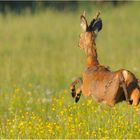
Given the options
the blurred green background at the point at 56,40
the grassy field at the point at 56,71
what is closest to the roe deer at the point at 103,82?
the grassy field at the point at 56,71

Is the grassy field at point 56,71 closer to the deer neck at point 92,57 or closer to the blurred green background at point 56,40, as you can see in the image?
the blurred green background at point 56,40

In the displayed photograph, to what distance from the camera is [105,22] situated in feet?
84.5

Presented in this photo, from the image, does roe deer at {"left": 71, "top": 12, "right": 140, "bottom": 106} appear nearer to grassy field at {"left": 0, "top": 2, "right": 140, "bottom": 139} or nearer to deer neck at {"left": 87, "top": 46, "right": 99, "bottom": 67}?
deer neck at {"left": 87, "top": 46, "right": 99, "bottom": 67}

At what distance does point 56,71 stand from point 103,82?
764 centimetres

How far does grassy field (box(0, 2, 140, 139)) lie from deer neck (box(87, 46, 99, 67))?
2.17 feet

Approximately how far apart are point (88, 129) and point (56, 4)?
924 inches

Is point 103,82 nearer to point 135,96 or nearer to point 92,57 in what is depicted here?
point 135,96

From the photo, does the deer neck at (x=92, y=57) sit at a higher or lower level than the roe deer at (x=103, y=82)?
higher

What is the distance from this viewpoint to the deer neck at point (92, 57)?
8477mm

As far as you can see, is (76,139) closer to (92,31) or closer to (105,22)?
(92,31)

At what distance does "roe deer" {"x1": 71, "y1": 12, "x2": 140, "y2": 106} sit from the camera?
7652 mm

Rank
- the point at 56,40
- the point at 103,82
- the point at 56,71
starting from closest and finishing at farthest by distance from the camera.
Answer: the point at 103,82 < the point at 56,71 < the point at 56,40

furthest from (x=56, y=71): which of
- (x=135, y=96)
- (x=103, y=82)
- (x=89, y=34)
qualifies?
(x=135, y=96)

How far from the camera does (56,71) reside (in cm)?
1546
